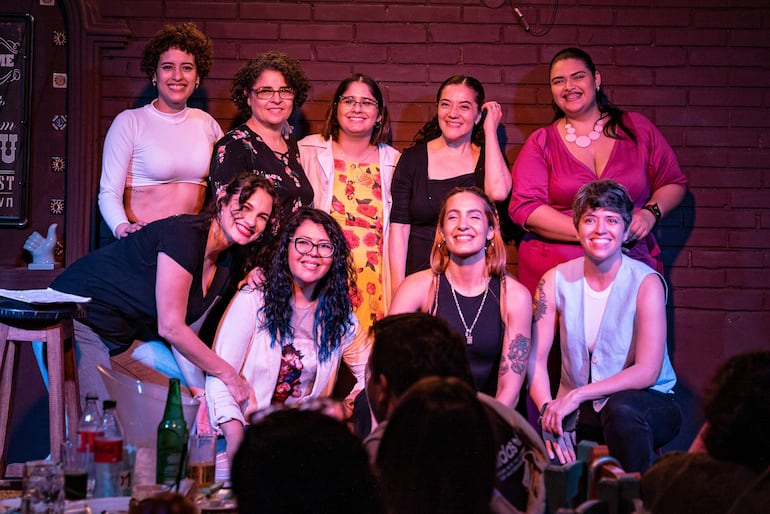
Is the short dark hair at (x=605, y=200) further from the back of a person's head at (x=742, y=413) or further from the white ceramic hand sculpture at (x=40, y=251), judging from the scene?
the white ceramic hand sculpture at (x=40, y=251)

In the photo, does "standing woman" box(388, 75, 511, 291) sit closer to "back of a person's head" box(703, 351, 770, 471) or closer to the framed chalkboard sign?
the framed chalkboard sign

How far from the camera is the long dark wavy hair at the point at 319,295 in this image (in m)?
3.43

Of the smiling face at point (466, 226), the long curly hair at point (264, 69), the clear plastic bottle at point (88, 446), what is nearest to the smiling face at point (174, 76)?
the long curly hair at point (264, 69)

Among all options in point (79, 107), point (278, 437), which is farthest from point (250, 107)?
point (278, 437)

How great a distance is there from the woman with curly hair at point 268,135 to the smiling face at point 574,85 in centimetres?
124

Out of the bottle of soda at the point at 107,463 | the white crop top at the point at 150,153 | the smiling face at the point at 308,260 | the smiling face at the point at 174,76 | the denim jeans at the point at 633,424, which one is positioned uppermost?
the smiling face at the point at 174,76

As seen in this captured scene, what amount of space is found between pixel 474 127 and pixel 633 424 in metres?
1.77

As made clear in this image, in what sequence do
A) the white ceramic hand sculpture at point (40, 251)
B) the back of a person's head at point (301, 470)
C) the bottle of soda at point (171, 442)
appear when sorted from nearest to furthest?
the back of a person's head at point (301, 470) < the bottle of soda at point (171, 442) < the white ceramic hand sculpture at point (40, 251)

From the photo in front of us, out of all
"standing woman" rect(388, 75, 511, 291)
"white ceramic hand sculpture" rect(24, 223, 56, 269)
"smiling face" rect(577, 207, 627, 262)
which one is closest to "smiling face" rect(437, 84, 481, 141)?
"standing woman" rect(388, 75, 511, 291)

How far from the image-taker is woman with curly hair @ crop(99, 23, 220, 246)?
13.5 ft

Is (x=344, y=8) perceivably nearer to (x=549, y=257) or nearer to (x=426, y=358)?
(x=549, y=257)

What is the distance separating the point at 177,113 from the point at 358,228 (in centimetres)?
105

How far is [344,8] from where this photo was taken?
4.71 metres

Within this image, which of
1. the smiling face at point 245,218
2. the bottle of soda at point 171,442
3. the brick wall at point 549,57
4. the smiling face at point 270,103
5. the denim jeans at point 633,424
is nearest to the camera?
the bottle of soda at point 171,442
